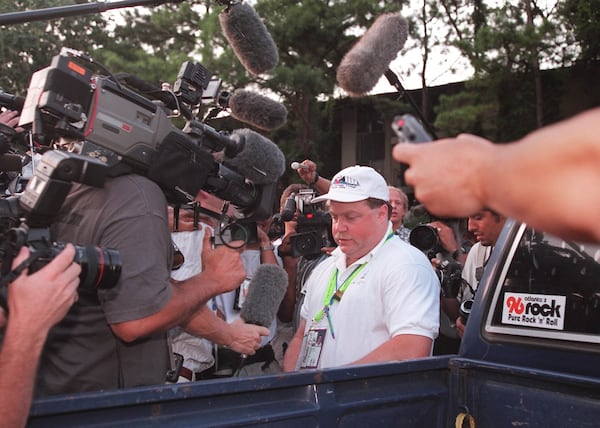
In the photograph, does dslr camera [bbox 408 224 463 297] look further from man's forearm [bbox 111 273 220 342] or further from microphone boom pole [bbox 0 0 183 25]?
microphone boom pole [bbox 0 0 183 25]

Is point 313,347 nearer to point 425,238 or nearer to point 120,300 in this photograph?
point 120,300

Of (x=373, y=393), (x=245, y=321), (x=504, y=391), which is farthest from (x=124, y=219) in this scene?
(x=504, y=391)

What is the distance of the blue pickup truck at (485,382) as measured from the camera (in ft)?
6.50

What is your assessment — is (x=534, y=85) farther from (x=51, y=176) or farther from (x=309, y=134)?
(x=51, y=176)

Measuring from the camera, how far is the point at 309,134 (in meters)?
19.0

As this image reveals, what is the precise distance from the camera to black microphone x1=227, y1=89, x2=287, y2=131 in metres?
3.06

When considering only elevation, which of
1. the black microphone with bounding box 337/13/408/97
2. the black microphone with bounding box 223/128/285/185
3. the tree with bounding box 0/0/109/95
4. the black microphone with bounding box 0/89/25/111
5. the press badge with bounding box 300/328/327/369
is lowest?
the press badge with bounding box 300/328/327/369

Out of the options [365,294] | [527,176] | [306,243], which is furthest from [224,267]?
[527,176]

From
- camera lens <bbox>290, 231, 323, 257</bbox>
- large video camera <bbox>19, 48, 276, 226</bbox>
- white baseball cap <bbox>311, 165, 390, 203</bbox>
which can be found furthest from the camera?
camera lens <bbox>290, 231, 323, 257</bbox>

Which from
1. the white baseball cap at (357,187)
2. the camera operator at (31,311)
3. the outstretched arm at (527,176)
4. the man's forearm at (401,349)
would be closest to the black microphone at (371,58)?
the white baseball cap at (357,187)

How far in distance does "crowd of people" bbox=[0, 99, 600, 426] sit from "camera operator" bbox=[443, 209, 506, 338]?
0.01 m

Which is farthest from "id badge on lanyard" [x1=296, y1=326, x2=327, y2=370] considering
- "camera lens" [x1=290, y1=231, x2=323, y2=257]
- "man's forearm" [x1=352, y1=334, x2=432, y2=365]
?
"camera lens" [x1=290, y1=231, x2=323, y2=257]

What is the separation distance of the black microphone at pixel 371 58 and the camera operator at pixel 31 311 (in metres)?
1.68

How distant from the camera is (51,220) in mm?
2051
